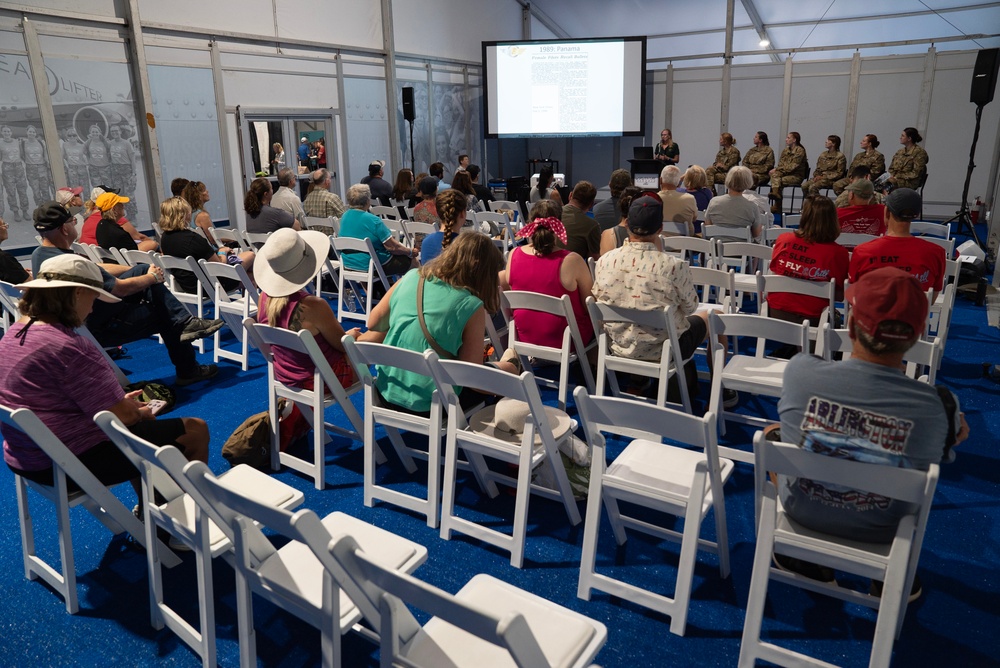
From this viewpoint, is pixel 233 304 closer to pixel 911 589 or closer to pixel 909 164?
pixel 911 589

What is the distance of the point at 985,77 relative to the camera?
831 cm

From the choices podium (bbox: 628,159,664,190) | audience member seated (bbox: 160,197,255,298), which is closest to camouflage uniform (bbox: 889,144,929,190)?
podium (bbox: 628,159,664,190)

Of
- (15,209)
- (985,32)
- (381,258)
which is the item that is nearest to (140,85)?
(15,209)

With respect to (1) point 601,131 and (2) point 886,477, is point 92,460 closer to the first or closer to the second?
(2) point 886,477

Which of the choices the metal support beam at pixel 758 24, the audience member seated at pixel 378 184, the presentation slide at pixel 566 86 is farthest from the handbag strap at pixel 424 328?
the metal support beam at pixel 758 24

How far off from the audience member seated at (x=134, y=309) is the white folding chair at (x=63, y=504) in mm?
1732

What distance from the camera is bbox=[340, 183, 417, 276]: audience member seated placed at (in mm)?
5750

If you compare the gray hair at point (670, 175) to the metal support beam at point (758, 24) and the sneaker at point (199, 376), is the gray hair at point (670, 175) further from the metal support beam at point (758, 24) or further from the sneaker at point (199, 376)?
the metal support beam at point (758, 24)

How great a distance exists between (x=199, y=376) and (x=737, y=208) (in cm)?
468

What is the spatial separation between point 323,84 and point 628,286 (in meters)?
9.10

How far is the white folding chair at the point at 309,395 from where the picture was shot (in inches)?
119

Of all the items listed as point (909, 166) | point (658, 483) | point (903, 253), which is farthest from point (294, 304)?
point (909, 166)

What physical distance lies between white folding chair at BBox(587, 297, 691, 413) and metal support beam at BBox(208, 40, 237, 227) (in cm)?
760

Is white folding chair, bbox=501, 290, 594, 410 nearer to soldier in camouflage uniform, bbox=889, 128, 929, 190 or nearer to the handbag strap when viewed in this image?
the handbag strap
